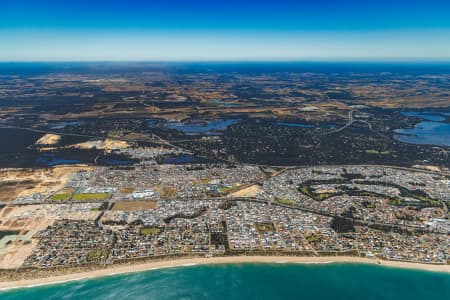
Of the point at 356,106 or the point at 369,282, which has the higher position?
the point at 356,106

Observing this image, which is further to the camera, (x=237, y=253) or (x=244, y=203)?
(x=244, y=203)

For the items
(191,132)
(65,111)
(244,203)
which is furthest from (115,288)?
(65,111)

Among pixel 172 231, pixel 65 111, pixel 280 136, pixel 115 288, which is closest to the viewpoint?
pixel 115 288

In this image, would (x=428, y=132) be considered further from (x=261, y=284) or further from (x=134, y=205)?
(x=134, y=205)

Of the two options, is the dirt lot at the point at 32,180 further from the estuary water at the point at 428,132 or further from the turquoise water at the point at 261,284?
the estuary water at the point at 428,132

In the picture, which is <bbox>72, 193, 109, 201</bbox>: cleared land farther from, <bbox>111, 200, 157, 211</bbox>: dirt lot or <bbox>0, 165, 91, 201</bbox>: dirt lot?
<bbox>0, 165, 91, 201</bbox>: dirt lot

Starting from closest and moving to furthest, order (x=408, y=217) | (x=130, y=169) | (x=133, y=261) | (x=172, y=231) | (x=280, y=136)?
1. (x=133, y=261)
2. (x=172, y=231)
3. (x=408, y=217)
4. (x=130, y=169)
5. (x=280, y=136)

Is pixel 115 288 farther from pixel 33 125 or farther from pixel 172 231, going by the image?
pixel 33 125

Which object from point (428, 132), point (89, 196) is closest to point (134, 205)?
point (89, 196)

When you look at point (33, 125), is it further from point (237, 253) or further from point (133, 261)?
point (237, 253)
